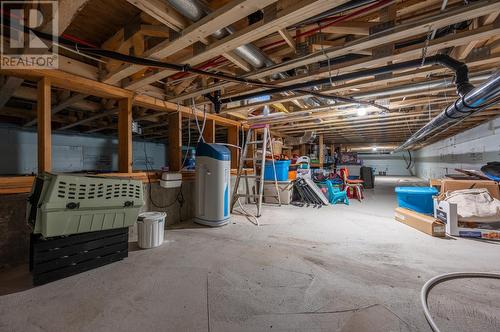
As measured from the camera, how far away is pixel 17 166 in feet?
13.6

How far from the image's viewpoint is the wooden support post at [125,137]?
267cm

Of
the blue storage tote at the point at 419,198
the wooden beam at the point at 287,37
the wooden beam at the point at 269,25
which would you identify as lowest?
the blue storage tote at the point at 419,198

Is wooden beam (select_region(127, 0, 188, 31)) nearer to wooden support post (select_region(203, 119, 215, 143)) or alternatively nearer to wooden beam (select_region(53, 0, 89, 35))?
wooden beam (select_region(53, 0, 89, 35))

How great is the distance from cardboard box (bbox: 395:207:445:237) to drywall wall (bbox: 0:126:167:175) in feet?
20.6

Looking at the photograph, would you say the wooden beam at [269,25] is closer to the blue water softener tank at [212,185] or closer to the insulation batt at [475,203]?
the blue water softener tank at [212,185]

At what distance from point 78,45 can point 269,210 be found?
3345 millimetres

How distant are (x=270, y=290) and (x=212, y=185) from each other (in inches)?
66.7

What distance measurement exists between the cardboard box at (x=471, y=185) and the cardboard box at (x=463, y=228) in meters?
0.50

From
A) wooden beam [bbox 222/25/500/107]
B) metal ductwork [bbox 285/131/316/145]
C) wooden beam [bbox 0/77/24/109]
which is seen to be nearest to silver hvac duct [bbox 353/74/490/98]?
wooden beam [bbox 222/25/500/107]

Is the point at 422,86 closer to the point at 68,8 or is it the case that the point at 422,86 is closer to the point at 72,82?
the point at 68,8

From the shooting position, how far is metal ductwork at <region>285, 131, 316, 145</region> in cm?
620

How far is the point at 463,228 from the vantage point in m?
2.48
